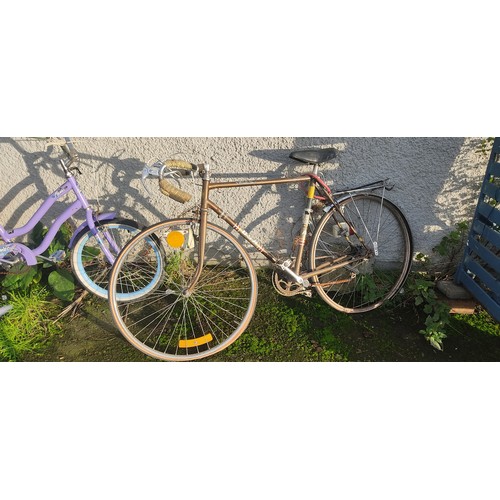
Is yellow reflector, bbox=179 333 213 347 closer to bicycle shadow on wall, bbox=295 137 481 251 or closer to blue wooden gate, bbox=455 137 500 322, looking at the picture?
bicycle shadow on wall, bbox=295 137 481 251

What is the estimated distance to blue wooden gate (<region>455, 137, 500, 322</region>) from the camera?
9.95 ft

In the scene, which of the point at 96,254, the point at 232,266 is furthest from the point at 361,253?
the point at 96,254

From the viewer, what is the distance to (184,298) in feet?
10.8

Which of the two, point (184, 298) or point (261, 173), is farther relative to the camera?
point (261, 173)

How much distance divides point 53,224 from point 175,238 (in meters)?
1.31

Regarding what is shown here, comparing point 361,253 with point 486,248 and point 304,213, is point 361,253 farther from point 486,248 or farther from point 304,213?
point 486,248

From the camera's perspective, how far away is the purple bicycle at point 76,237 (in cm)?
322

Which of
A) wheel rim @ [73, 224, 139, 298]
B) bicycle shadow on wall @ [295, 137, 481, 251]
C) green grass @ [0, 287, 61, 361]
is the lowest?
green grass @ [0, 287, 61, 361]

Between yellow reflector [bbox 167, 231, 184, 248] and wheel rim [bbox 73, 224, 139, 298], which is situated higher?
yellow reflector [bbox 167, 231, 184, 248]

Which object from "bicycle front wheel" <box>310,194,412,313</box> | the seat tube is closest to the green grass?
the seat tube

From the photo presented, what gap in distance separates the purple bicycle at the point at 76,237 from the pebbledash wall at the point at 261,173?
0.35 meters

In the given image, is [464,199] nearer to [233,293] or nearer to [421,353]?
[421,353]

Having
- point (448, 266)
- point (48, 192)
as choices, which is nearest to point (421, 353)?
point (448, 266)

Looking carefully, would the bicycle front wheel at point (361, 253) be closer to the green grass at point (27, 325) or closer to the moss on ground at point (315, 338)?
the moss on ground at point (315, 338)
